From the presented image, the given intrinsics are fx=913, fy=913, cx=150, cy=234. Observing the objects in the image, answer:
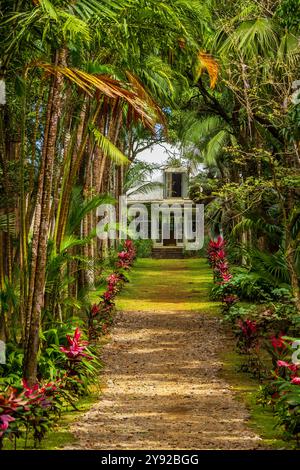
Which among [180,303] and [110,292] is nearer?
[110,292]

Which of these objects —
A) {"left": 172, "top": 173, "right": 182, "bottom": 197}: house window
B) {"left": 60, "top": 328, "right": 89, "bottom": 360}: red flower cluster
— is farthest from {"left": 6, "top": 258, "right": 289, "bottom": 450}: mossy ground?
{"left": 172, "top": 173, "right": 182, "bottom": 197}: house window

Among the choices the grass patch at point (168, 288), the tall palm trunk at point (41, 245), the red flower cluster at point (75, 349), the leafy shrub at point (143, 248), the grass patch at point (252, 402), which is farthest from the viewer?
the leafy shrub at point (143, 248)

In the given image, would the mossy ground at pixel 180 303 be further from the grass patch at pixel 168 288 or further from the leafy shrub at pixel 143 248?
the leafy shrub at pixel 143 248

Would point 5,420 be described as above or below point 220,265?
below

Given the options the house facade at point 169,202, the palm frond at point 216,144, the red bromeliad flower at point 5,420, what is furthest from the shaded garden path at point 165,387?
the house facade at point 169,202

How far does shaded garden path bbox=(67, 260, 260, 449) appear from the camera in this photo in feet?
29.1

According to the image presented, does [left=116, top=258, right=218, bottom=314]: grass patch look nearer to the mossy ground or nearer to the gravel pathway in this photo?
the mossy ground

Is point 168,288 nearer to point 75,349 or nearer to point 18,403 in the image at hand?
point 75,349

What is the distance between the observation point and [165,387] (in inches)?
468

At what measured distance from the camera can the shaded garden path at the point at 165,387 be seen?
8867 millimetres

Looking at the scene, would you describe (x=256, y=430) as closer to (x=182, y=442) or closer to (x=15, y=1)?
(x=182, y=442)

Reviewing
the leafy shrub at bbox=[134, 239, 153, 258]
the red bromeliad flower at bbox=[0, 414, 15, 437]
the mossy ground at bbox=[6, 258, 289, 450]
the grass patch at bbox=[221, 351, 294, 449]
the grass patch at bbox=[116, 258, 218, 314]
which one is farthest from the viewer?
the leafy shrub at bbox=[134, 239, 153, 258]

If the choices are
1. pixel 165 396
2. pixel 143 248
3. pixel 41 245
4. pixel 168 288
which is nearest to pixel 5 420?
pixel 41 245
